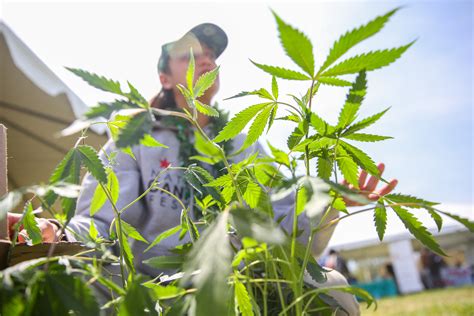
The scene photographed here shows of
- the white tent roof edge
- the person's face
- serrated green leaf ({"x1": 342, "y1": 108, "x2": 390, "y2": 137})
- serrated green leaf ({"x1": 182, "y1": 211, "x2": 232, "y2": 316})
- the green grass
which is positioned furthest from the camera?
the green grass

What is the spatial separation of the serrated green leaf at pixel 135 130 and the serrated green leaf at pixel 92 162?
0.06m

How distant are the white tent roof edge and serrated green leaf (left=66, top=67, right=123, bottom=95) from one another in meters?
2.10

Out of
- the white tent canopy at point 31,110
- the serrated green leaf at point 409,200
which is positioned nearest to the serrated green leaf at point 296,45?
the serrated green leaf at point 409,200

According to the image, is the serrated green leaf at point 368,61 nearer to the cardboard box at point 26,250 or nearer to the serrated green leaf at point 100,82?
the serrated green leaf at point 100,82

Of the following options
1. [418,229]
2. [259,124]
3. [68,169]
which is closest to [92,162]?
[68,169]

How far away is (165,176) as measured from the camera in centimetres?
137

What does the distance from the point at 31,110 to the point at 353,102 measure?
8.97 feet

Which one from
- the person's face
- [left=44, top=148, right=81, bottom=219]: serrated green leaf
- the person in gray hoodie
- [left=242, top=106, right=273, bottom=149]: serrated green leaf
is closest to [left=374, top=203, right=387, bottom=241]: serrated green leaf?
[left=242, top=106, right=273, bottom=149]: serrated green leaf

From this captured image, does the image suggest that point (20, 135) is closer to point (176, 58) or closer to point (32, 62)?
point (32, 62)

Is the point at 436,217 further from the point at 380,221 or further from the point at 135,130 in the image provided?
the point at 135,130

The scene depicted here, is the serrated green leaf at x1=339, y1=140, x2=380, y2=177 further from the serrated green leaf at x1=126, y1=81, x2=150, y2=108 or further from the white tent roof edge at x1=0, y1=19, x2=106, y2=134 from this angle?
the white tent roof edge at x1=0, y1=19, x2=106, y2=134

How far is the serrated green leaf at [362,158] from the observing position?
0.29 meters

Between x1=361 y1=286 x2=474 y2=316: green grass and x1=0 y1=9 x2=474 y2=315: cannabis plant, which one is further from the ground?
x1=0 y1=9 x2=474 y2=315: cannabis plant

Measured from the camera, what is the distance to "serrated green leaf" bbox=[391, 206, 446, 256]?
273 mm
